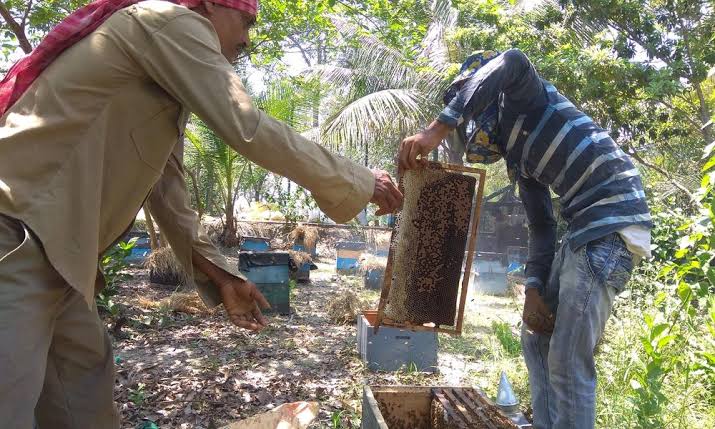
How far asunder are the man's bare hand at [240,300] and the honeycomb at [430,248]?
84 cm

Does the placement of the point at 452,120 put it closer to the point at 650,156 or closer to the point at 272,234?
the point at 272,234

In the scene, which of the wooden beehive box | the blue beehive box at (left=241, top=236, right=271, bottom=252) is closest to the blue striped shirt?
the wooden beehive box

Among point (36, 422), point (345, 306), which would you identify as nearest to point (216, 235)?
point (345, 306)

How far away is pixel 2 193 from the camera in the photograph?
4.93 feet

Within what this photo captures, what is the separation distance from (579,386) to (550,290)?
543mm

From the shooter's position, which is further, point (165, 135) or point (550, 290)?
point (550, 290)

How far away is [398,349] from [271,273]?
275 cm

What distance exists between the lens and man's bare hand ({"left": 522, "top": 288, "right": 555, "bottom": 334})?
2645 mm

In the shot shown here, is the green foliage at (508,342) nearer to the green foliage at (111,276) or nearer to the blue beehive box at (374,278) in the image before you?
the blue beehive box at (374,278)

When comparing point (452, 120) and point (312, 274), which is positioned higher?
point (452, 120)

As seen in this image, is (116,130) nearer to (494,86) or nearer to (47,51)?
(47,51)

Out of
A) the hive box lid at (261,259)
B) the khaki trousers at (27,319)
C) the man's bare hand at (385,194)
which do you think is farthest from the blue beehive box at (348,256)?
the khaki trousers at (27,319)

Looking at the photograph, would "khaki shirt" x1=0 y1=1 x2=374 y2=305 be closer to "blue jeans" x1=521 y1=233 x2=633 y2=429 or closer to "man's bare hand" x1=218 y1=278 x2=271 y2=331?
→ "man's bare hand" x1=218 y1=278 x2=271 y2=331

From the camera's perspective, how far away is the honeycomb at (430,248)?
2.88 metres
